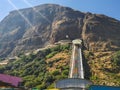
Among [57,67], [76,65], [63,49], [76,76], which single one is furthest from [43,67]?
[76,76]

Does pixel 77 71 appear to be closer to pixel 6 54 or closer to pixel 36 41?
pixel 36 41

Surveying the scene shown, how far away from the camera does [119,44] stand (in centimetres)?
15012

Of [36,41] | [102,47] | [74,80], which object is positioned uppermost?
[36,41]

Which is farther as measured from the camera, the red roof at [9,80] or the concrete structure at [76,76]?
the concrete structure at [76,76]

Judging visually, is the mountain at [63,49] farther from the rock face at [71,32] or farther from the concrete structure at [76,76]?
the concrete structure at [76,76]

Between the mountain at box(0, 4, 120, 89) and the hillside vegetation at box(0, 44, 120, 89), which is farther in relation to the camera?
the mountain at box(0, 4, 120, 89)

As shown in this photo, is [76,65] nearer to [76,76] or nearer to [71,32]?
[76,76]

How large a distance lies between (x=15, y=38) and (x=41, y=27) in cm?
1885

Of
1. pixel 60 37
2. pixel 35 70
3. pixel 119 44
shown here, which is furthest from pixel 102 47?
pixel 35 70

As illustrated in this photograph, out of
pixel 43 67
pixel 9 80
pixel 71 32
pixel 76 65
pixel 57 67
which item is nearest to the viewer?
pixel 9 80

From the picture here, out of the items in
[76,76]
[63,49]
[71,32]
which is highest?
[71,32]

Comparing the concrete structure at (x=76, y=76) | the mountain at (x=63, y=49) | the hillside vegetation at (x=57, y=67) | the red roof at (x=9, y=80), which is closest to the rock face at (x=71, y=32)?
the mountain at (x=63, y=49)

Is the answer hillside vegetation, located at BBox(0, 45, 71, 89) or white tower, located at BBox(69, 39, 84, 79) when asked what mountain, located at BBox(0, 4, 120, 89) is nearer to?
hillside vegetation, located at BBox(0, 45, 71, 89)

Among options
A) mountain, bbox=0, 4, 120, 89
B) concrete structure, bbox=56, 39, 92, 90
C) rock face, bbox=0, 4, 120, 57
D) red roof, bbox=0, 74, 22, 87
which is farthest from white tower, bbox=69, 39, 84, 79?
red roof, bbox=0, 74, 22, 87
